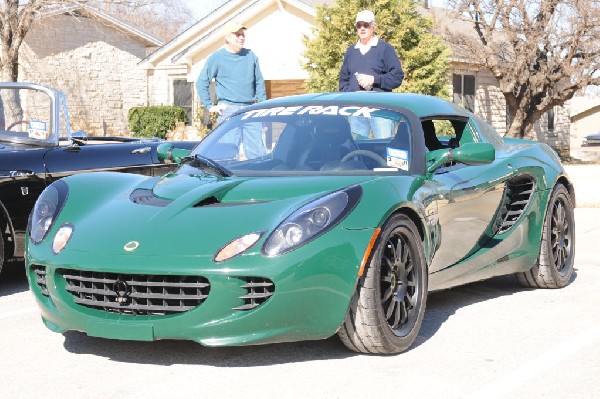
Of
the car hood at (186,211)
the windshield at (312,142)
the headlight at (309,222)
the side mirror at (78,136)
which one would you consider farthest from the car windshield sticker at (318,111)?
the side mirror at (78,136)

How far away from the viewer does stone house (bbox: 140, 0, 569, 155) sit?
28016 millimetres

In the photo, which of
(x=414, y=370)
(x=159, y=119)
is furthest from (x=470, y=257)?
(x=159, y=119)

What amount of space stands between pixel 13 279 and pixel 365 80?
3411 millimetres

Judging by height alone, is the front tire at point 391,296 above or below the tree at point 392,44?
below

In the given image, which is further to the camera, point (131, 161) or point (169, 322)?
point (131, 161)

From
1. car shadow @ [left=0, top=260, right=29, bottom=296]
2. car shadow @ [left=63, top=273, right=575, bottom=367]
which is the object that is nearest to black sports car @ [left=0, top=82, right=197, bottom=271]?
car shadow @ [left=0, top=260, right=29, bottom=296]

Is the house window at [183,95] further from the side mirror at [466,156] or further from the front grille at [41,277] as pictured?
the front grille at [41,277]

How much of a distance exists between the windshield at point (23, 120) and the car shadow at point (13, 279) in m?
0.94

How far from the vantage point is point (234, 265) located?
428 centimetres

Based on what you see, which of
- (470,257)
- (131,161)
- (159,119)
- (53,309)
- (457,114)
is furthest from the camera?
(159,119)

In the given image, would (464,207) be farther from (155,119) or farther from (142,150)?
(155,119)

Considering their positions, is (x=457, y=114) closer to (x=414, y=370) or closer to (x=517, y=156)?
(x=517, y=156)

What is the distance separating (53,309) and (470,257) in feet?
7.97

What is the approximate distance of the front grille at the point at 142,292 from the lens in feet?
14.2
